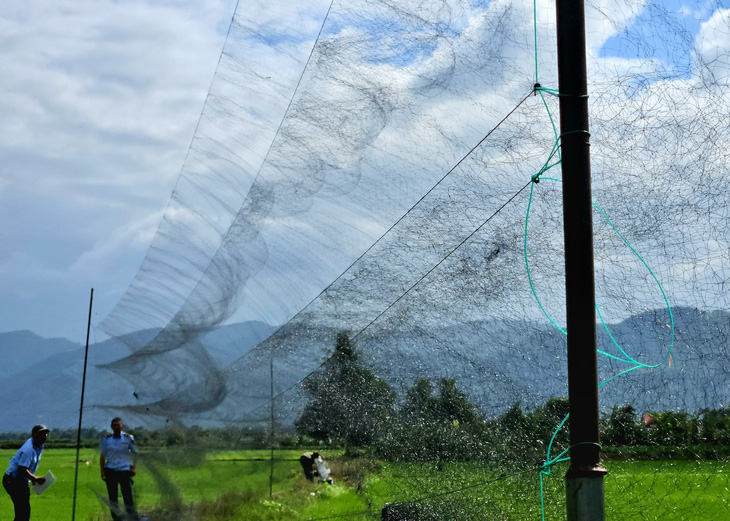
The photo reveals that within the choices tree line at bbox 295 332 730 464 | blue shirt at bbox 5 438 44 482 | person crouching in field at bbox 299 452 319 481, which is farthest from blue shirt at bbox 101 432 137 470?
blue shirt at bbox 5 438 44 482

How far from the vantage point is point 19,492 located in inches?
406

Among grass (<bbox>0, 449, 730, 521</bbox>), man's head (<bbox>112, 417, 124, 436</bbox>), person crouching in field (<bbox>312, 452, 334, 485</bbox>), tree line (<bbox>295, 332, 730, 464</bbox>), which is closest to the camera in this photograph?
tree line (<bbox>295, 332, 730, 464</bbox>)

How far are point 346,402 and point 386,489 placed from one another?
733 millimetres

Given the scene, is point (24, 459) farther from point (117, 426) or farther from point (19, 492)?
point (117, 426)

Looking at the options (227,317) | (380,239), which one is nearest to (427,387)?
(380,239)

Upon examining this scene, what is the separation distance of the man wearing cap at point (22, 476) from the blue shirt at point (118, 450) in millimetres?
4150

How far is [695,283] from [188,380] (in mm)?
3938

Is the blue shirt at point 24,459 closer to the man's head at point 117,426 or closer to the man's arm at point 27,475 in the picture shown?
the man's arm at point 27,475

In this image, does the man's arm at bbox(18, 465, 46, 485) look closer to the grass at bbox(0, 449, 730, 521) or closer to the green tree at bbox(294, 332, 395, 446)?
the grass at bbox(0, 449, 730, 521)

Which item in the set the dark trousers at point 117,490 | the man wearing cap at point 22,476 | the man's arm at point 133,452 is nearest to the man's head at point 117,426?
the man's arm at point 133,452

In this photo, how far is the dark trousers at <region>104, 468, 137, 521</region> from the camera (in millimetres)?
6469

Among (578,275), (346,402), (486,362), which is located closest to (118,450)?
(346,402)

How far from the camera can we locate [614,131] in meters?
4.50

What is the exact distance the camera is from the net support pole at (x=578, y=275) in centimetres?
351
